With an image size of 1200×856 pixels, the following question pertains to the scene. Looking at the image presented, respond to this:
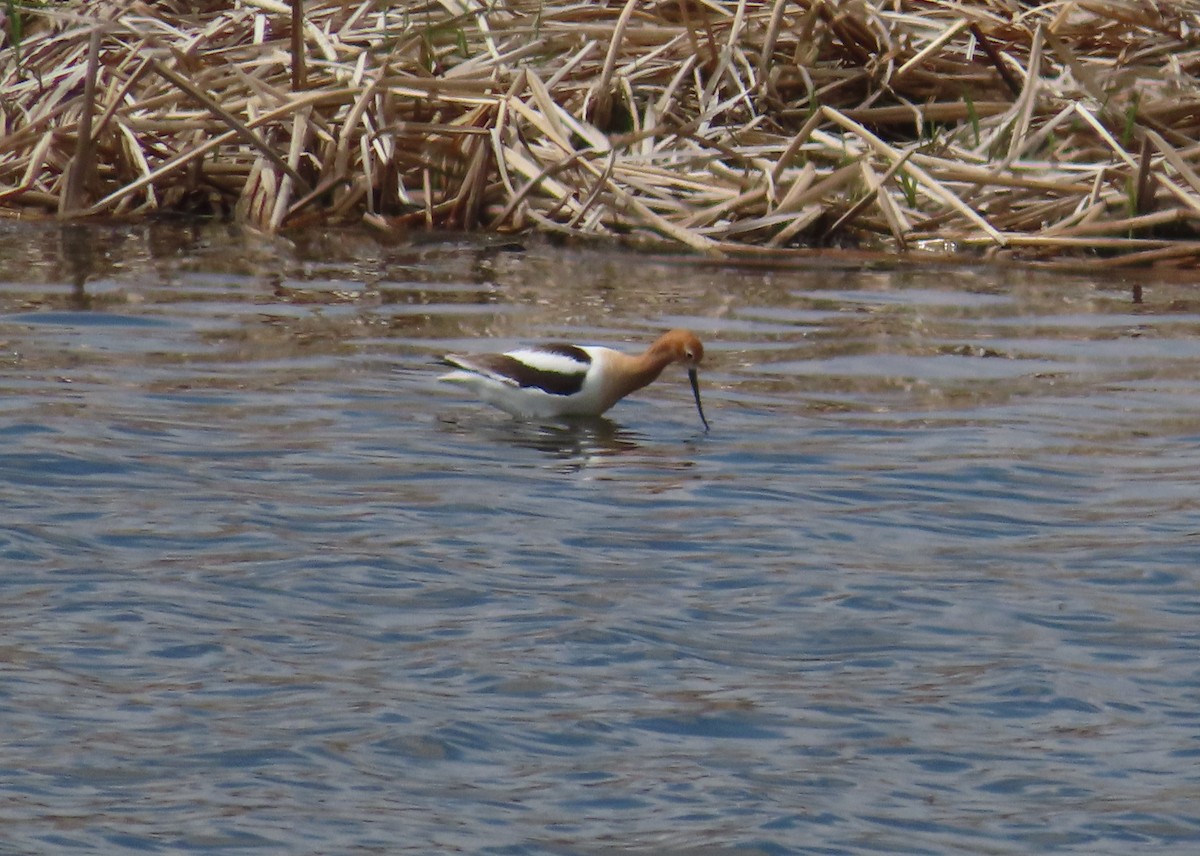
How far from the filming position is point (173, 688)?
5137 mm

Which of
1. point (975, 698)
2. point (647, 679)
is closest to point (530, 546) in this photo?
point (647, 679)

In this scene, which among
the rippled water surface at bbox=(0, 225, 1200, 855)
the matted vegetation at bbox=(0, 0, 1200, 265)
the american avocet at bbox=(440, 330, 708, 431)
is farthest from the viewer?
the matted vegetation at bbox=(0, 0, 1200, 265)

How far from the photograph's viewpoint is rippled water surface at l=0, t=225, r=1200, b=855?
4.54 m

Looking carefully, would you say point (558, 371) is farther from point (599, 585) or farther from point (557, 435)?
point (599, 585)

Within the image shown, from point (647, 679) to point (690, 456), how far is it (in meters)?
2.90

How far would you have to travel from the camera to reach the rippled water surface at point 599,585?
4543 millimetres

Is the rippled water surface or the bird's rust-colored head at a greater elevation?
the bird's rust-colored head

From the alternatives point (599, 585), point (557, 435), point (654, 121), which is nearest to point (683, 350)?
point (557, 435)

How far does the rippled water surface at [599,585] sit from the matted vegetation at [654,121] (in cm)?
142

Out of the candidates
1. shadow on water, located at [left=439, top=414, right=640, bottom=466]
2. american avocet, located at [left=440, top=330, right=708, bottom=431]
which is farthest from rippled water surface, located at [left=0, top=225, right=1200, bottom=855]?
american avocet, located at [left=440, top=330, right=708, bottom=431]

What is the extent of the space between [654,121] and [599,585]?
725 centimetres

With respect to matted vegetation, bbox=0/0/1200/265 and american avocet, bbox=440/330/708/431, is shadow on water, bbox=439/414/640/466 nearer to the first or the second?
american avocet, bbox=440/330/708/431

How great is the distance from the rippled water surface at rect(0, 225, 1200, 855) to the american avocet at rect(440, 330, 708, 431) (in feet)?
0.51

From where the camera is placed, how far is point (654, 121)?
13062 mm
